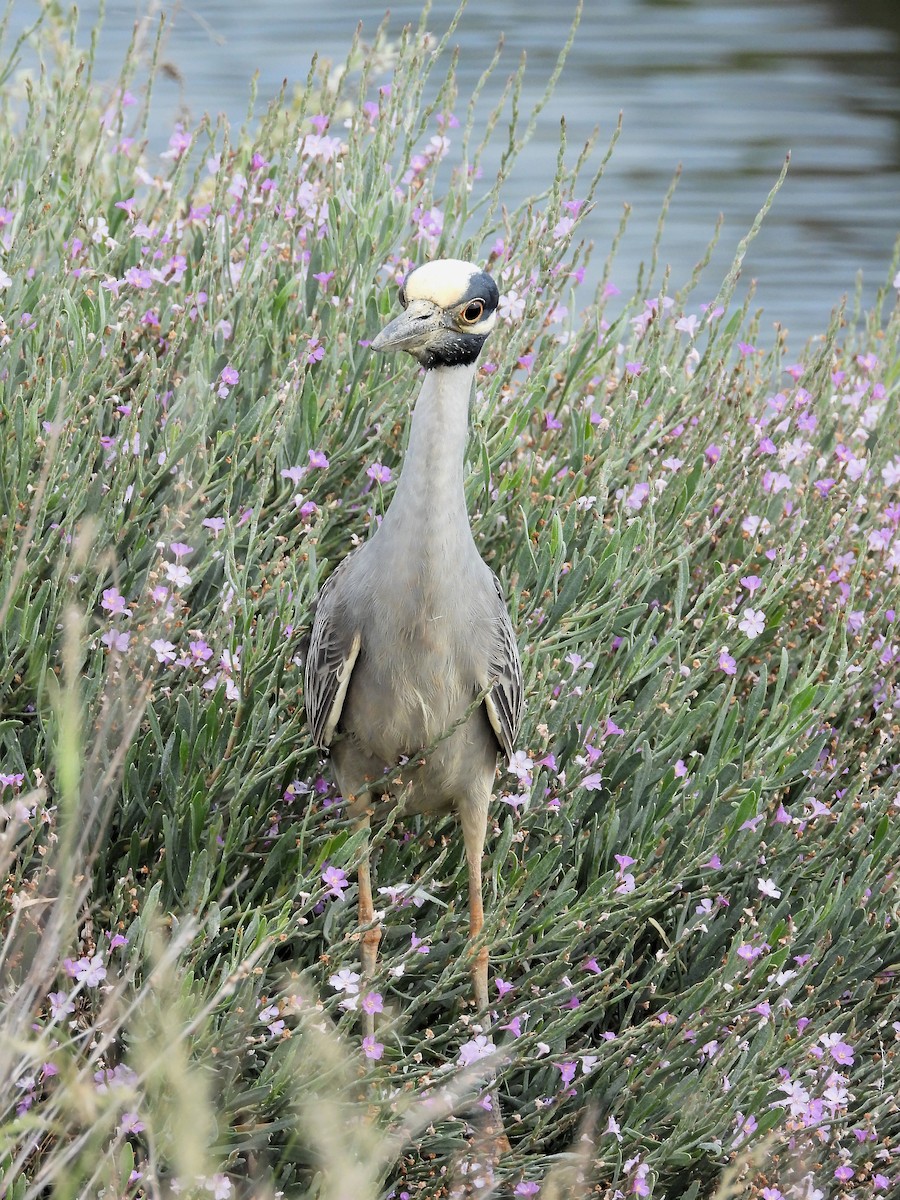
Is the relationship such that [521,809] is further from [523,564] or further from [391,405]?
[391,405]

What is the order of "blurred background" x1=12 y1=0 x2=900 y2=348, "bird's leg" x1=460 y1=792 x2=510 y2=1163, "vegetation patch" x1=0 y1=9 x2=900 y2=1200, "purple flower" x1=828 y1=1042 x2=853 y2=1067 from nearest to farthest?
"vegetation patch" x1=0 y1=9 x2=900 y2=1200 → "bird's leg" x1=460 y1=792 x2=510 y2=1163 → "purple flower" x1=828 y1=1042 x2=853 y2=1067 → "blurred background" x1=12 y1=0 x2=900 y2=348

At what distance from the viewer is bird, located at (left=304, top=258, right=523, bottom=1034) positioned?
10.3ft

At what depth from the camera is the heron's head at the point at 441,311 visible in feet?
10.1

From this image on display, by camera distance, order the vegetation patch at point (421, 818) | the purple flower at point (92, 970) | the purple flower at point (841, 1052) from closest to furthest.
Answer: the purple flower at point (92, 970), the vegetation patch at point (421, 818), the purple flower at point (841, 1052)

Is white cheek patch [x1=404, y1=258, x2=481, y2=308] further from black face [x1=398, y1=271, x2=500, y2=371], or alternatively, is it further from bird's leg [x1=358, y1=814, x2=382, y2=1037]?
bird's leg [x1=358, y1=814, x2=382, y2=1037]

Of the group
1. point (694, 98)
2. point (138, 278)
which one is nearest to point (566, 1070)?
point (138, 278)

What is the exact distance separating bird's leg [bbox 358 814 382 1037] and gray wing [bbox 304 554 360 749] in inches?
8.5

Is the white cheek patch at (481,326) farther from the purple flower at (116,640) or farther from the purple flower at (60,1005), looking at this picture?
the purple flower at (60,1005)

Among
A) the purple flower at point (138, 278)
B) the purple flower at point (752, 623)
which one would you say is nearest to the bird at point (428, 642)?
the purple flower at point (752, 623)

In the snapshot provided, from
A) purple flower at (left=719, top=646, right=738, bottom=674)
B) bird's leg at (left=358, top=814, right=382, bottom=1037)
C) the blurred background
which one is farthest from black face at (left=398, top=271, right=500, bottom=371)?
the blurred background

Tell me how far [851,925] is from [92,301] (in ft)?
7.50

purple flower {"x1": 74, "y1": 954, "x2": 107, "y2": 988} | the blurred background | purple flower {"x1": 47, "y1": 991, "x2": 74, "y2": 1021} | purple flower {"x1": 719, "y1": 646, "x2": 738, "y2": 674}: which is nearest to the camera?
purple flower {"x1": 47, "y1": 991, "x2": 74, "y2": 1021}

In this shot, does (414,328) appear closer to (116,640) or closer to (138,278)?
(116,640)

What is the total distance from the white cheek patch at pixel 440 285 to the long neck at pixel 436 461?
13 centimetres
